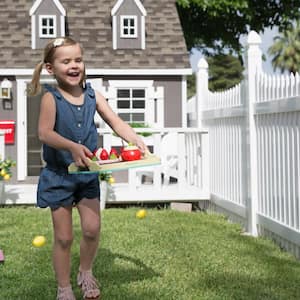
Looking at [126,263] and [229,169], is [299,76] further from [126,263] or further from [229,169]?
[229,169]

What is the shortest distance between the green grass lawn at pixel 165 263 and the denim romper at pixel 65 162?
28.5 inches

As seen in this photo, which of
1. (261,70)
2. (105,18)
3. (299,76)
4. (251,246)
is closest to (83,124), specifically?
(299,76)

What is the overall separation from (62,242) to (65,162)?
0.52m

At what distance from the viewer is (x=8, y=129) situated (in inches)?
520

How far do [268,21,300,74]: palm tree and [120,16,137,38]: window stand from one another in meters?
67.7

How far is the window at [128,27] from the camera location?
45.9ft

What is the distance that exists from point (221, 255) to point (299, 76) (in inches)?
67.5

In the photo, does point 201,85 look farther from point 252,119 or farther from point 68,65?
point 68,65

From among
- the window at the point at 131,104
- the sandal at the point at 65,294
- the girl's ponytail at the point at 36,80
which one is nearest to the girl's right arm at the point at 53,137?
the girl's ponytail at the point at 36,80

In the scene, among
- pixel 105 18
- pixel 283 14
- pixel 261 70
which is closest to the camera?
pixel 261 70

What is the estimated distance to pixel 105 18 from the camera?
1430 cm

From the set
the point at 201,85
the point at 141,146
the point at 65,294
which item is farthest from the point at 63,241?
the point at 201,85

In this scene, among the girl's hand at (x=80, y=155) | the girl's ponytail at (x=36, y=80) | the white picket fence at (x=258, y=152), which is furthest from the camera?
the white picket fence at (x=258, y=152)

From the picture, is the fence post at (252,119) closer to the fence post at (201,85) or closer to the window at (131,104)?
the fence post at (201,85)
